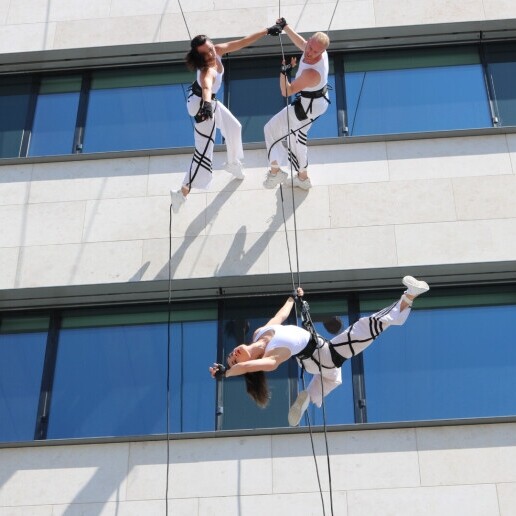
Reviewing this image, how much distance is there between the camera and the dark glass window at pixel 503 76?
13320 millimetres

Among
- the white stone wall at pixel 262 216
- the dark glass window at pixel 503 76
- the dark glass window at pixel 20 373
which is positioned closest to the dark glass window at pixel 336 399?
the white stone wall at pixel 262 216

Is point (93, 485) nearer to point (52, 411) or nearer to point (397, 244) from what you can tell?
point (52, 411)

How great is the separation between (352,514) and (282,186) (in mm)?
4183

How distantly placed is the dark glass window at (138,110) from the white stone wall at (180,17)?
19.7 inches

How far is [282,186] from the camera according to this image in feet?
41.6

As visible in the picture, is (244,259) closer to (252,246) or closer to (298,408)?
(252,246)

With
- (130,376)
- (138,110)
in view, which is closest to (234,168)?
(138,110)

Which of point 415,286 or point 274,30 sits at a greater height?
point 274,30

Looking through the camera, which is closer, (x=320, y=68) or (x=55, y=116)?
(x=320, y=68)

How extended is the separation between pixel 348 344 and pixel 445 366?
63.7 inches

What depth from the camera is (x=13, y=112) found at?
14.1m

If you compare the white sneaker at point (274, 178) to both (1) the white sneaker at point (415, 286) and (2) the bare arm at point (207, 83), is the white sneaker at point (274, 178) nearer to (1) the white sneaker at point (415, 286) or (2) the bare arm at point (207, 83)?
(2) the bare arm at point (207, 83)

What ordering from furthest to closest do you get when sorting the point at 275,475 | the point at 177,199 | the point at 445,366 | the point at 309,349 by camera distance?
the point at 177,199
the point at 445,366
the point at 275,475
the point at 309,349

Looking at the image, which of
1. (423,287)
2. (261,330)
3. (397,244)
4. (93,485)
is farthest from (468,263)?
(93,485)
